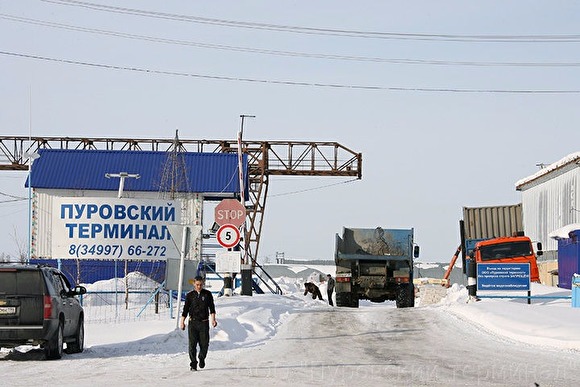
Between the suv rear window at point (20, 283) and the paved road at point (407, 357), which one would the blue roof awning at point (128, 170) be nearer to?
the paved road at point (407, 357)

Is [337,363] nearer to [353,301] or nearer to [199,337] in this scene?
[199,337]

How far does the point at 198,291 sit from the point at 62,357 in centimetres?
332

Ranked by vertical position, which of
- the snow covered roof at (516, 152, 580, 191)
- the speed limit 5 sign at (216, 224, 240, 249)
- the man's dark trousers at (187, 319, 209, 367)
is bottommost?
the man's dark trousers at (187, 319, 209, 367)

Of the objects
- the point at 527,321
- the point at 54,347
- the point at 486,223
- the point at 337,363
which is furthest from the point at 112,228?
Result: the point at 486,223

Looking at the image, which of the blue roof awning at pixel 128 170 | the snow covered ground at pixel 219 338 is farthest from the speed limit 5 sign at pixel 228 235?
the blue roof awning at pixel 128 170

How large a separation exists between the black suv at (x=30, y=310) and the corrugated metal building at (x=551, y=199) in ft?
129

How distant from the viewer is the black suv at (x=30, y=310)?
16641 mm

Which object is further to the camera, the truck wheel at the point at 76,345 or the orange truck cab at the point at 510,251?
the orange truck cab at the point at 510,251

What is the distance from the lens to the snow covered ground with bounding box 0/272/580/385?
1485 centimetres

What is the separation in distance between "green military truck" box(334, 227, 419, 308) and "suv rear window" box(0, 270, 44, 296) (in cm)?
2018

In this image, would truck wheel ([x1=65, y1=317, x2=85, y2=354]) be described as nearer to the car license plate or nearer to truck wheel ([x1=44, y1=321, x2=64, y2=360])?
truck wheel ([x1=44, y1=321, x2=64, y2=360])

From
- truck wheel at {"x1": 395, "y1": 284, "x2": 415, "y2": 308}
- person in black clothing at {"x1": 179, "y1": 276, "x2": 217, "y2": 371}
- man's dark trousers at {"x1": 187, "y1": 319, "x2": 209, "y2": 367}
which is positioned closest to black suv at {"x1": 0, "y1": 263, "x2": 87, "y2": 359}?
person in black clothing at {"x1": 179, "y1": 276, "x2": 217, "y2": 371}

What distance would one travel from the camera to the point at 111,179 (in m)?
60.6

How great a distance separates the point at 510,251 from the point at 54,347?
25325 millimetres
